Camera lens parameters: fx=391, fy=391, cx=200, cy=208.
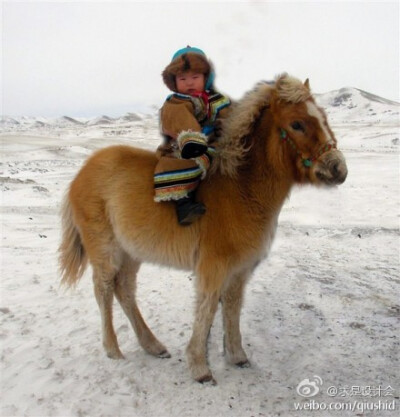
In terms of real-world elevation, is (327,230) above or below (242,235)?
below

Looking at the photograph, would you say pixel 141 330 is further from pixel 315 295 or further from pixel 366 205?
pixel 366 205

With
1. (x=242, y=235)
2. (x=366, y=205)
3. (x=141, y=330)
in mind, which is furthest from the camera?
(x=366, y=205)

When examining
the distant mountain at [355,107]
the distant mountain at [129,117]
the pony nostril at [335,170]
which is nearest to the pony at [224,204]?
the pony nostril at [335,170]

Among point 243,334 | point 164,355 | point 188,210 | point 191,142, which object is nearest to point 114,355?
point 164,355

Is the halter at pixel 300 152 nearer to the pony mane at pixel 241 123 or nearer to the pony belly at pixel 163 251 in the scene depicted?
the pony mane at pixel 241 123

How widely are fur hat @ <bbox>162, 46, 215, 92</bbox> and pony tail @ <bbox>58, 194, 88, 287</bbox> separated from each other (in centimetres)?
188

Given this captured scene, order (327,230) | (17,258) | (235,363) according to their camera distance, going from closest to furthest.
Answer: (235,363)
(17,258)
(327,230)

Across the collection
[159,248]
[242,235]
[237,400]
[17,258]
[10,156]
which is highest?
[242,235]

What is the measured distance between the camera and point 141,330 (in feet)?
14.4

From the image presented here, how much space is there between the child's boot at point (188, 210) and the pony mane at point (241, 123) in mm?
401

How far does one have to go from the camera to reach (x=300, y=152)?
10.8 feet

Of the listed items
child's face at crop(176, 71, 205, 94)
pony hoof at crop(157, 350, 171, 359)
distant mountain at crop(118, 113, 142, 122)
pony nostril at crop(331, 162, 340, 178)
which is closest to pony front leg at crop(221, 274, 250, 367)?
pony hoof at crop(157, 350, 171, 359)

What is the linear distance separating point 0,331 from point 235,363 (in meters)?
2.69

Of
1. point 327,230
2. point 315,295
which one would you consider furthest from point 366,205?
point 315,295
